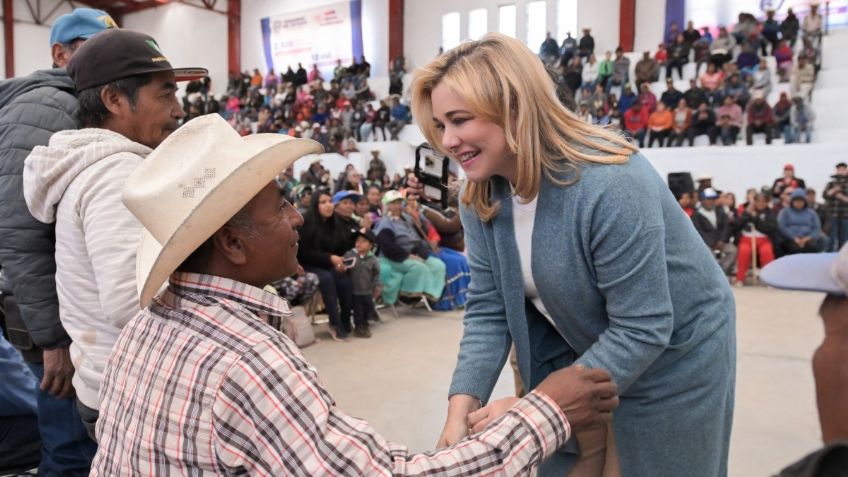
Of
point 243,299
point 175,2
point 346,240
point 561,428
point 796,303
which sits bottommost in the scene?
point 796,303

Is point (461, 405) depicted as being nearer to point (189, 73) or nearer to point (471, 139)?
point (471, 139)

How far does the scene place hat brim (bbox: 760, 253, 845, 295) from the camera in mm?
845

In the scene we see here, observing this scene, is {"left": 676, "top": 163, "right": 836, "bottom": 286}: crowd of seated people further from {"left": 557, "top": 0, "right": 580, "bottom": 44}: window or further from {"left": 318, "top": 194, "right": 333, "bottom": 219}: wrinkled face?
{"left": 557, "top": 0, "right": 580, "bottom": 44}: window

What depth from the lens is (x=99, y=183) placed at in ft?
4.91

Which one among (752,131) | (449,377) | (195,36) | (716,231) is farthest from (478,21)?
(449,377)

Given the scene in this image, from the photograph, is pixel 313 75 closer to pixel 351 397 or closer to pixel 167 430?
pixel 351 397

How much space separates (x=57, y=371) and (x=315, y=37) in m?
21.5

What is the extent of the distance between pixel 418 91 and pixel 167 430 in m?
0.85

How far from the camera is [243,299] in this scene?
3.45 ft

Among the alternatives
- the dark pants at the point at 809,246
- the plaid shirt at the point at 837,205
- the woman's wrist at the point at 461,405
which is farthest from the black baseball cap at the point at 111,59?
the plaid shirt at the point at 837,205

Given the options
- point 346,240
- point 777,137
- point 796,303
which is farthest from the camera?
point 777,137

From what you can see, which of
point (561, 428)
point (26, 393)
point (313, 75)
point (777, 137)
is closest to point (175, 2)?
point (313, 75)

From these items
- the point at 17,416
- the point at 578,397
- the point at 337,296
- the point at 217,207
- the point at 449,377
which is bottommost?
the point at 449,377

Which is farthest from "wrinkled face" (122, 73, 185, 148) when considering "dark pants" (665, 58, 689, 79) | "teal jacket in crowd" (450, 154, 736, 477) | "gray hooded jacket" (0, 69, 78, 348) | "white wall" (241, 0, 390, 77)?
"white wall" (241, 0, 390, 77)
